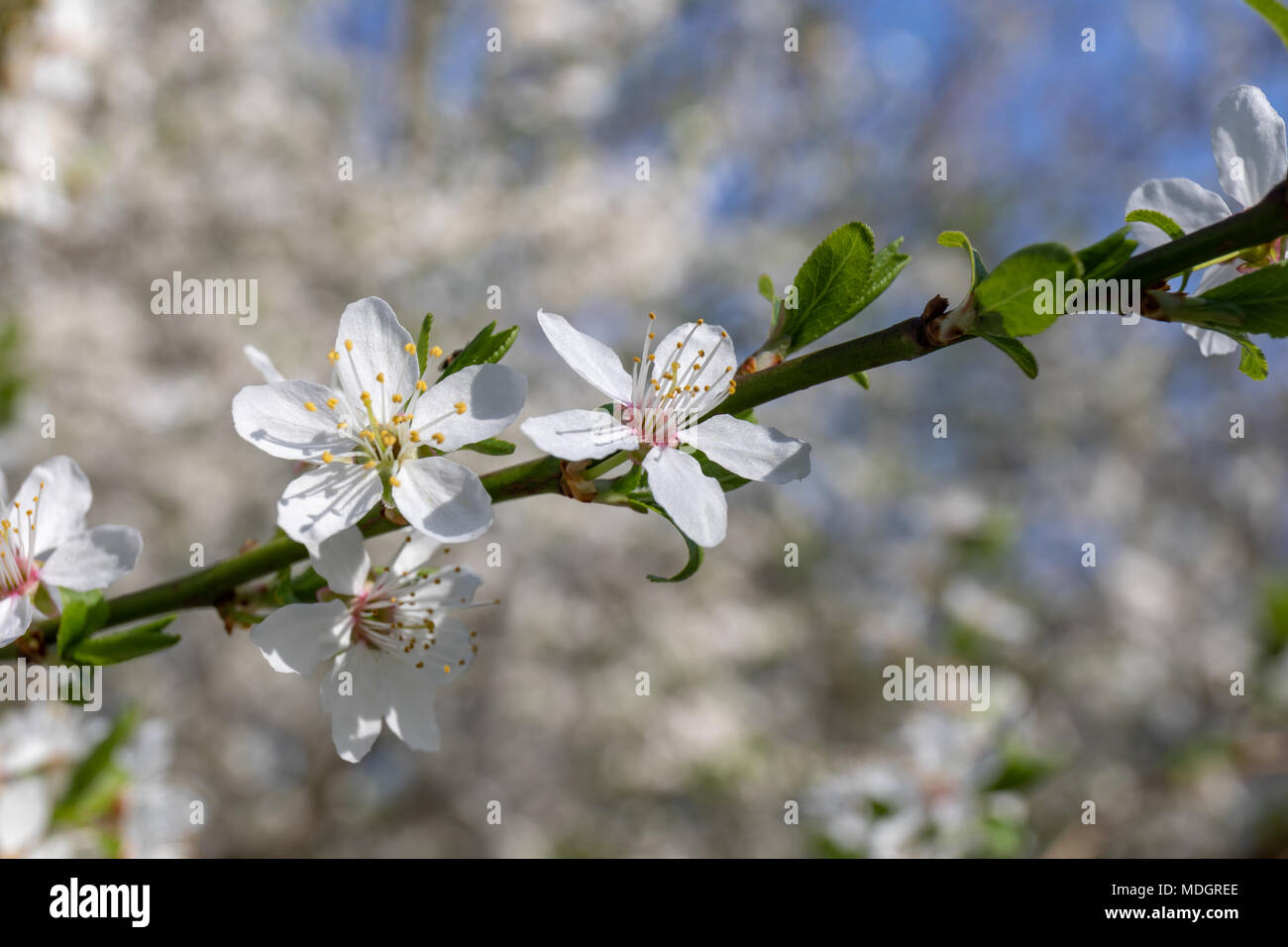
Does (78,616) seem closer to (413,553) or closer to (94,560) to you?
(94,560)

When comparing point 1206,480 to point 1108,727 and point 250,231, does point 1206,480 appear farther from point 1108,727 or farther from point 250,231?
point 250,231

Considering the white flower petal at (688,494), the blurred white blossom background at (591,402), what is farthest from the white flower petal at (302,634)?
the blurred white blossom background at (591,402)

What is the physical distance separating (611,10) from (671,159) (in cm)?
77

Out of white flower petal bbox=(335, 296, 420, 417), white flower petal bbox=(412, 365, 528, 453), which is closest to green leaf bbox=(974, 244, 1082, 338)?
white flower petal bbox=(412, 365, 528, 453)

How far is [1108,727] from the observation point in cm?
507

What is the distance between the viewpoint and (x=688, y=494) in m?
0.72

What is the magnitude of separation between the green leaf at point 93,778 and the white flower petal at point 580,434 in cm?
120

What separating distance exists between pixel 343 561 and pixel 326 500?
0.07 m

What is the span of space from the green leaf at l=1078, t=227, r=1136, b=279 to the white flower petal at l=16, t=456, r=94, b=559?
0.95 meters

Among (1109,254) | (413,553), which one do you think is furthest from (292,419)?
(1109,254)

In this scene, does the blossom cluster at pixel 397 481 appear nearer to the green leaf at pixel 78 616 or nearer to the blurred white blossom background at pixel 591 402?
the green leaf at pixel 78 616

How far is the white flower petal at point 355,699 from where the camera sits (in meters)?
0.86

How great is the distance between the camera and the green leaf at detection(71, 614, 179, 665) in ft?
2.68

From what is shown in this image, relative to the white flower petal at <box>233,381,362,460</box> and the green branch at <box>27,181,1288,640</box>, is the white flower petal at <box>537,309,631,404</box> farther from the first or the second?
the white flower petal at <box>233,381,362,460</box>
